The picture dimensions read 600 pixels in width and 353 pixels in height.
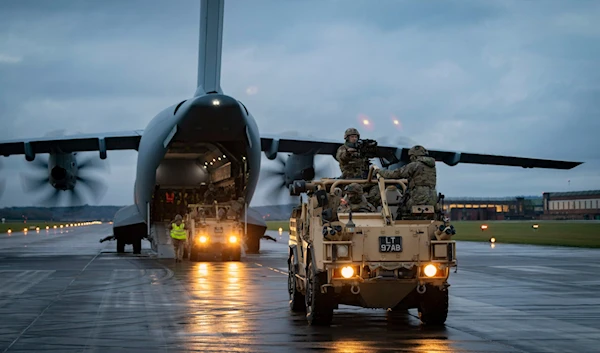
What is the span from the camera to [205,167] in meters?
34.7

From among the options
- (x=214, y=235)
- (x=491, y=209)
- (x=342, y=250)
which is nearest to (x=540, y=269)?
(x=214, y=235)

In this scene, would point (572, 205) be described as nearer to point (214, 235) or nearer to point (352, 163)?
point (214, 235)

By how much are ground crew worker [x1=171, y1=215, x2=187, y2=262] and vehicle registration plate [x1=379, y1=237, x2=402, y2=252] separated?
17.5 m

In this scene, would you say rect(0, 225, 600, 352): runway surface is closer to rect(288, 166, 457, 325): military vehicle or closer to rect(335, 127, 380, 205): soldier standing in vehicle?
rect(288, 166, 457, 325): military vehicle

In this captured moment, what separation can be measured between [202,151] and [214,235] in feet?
22.0

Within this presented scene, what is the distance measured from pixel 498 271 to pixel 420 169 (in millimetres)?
10247

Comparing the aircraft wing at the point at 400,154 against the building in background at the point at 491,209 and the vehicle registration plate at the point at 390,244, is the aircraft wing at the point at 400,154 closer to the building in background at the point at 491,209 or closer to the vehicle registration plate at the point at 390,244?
the vehicle registration plate at the point at 390,244

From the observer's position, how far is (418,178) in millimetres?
12117

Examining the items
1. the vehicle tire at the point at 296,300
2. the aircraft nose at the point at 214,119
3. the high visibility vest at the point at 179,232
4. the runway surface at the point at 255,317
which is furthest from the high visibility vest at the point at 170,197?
the vehicle tire at the point at 296,300

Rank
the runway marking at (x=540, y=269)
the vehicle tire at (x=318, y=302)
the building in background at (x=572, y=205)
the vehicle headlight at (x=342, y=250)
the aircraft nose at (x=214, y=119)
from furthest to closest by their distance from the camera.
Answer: the building in background at (x=572, y=205), the aircraft nose at (x=214, y=119), the runway marking at (x=540, y=269), the vehicle tire at (x=318, y=302), the vehicle headlight at (x=342, y=250)

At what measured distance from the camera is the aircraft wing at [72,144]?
31281mm

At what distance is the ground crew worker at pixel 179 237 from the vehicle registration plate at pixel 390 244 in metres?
17.5

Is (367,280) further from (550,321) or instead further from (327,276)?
(550,321)

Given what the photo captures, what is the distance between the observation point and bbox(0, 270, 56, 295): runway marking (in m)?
16.9
